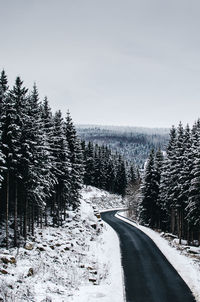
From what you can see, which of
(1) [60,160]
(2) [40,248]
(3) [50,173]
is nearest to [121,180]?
(1) [60,160]

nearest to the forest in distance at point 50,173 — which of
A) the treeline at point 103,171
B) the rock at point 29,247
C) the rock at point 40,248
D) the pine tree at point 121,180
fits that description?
the rock at point 29,247

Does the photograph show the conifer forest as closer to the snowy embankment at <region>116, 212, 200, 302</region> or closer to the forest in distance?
the forest in distance

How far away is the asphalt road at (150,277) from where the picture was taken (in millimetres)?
14797

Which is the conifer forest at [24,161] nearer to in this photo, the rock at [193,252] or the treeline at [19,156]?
the treeline at [19,156]

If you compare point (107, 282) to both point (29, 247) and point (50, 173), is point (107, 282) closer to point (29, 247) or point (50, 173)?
point (29, 247)

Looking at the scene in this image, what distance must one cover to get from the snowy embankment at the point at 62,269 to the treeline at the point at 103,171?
52.8 metres

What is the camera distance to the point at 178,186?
31.6 metres

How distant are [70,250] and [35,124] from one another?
39.5 ft

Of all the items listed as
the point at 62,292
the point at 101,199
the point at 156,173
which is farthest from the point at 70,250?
the point at 101,199

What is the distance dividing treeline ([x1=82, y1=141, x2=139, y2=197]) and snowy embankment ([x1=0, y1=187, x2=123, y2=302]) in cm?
5284

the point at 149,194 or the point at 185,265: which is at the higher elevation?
the point at 149,194

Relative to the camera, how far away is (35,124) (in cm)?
2438

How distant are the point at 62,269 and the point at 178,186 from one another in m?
19.1

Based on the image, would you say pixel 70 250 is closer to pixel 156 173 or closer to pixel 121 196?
pixel 156 173
